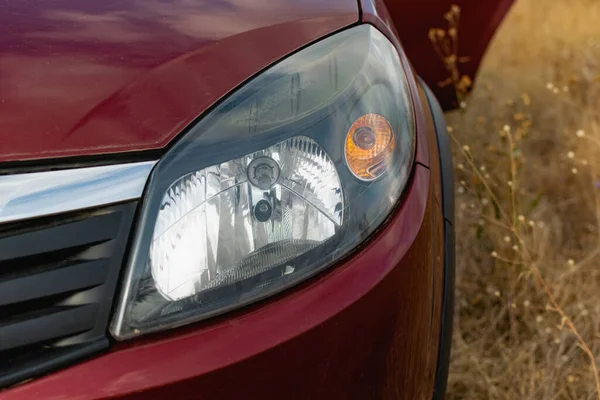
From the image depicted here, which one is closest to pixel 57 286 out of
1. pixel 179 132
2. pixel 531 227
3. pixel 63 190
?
pixel 63 190

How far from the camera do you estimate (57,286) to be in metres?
1.03

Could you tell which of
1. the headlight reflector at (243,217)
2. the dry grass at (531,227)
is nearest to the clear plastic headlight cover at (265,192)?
the headlight reflector at (243,217)

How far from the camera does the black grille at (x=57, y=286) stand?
1.01 metres

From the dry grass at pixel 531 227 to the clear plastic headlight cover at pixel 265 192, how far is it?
3.21 feet

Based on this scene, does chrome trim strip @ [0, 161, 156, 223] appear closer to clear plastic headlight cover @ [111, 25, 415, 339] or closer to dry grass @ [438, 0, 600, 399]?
clear plastic headlight cover @ [111, 25, 415, 339]

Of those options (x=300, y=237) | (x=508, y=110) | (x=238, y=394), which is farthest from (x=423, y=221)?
(x=508, y=110)

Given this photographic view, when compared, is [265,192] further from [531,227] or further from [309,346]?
[531,227]

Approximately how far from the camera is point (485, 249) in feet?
8.69

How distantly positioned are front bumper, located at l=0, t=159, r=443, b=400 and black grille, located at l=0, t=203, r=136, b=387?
0.04 m

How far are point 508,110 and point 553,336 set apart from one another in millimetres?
1704

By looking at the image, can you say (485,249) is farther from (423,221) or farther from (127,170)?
(127,170)

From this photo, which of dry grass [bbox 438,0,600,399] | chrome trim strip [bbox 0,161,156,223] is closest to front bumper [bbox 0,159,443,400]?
chrome trim strip [bbox 0,161,156,223]

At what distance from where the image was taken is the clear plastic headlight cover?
42.1 inches

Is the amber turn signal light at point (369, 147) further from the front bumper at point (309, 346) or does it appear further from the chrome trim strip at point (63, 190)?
the chrome trim strip at point (63, 190)
